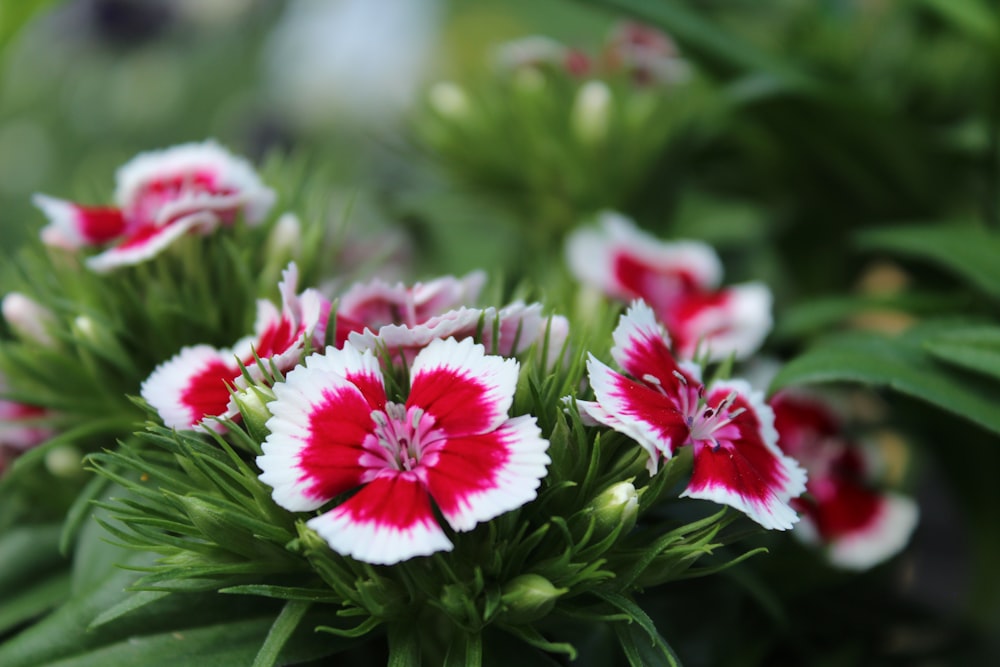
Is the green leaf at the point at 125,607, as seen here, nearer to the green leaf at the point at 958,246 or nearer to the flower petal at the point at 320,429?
the flower petal at the point at 320,429

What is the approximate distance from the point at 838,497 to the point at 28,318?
28.2 inches

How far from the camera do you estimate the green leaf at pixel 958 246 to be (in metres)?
0.83

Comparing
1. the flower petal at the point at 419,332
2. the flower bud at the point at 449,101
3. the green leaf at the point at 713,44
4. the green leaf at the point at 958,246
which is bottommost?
the flower petal at the point at 419,332

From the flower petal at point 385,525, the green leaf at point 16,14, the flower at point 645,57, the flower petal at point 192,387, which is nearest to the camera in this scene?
the flower petal at point 385,525

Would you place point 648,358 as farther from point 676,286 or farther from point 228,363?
point 676,286

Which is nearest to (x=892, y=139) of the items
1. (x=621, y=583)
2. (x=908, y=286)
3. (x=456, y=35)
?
(x=908, y=286)

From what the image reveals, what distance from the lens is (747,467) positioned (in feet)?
1.92

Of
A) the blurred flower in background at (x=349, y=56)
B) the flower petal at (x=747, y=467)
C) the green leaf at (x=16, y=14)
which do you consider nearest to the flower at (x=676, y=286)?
the flower petal at (x=747, y=467)

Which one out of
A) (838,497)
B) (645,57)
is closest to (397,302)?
(838,497)

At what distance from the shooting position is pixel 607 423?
545 millimetres

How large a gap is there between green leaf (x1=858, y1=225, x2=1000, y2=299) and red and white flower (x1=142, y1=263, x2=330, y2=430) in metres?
0.56

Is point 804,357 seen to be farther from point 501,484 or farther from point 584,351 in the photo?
point 501,484

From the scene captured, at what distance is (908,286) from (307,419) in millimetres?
910

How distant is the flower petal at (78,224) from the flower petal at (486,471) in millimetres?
373
